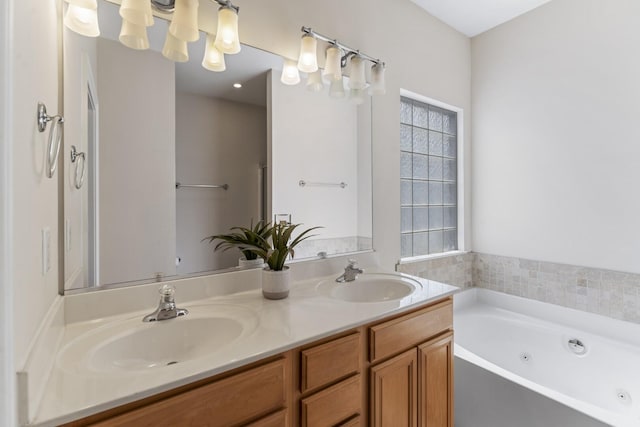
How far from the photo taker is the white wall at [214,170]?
1255 mm

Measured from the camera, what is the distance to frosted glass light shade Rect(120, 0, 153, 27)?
1.04 meters

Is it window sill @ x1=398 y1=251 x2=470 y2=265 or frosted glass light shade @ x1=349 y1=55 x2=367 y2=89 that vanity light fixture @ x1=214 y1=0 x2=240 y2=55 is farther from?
window sill @ x1=398 y1=251 x2=470 y2=265

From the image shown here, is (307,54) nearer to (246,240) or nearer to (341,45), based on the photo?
(341,45)

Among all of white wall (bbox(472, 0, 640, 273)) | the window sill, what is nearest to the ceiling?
white wall (bbox(472, 0, 640, 273))

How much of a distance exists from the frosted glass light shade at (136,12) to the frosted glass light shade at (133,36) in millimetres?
16

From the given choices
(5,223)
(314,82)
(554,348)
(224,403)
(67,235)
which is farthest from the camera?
(554,348)

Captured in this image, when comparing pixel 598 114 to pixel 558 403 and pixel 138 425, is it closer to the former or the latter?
pixel 558 403

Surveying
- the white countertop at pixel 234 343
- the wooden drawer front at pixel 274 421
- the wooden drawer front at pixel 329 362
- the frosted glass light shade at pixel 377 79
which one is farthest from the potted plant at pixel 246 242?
the frosted glass light shade at pixel 377 79

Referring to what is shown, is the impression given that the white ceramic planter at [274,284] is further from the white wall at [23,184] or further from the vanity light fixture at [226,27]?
the vanity light fixture at [226,27]

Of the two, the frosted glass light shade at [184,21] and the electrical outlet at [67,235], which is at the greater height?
the frosted glass light shade at [184,21]

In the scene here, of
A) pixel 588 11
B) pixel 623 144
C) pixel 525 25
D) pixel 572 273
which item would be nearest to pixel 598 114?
pixel 623 144

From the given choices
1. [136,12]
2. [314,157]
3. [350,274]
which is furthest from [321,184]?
[136,12]

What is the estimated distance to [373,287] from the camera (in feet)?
5.20

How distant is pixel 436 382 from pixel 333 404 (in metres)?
0.61
